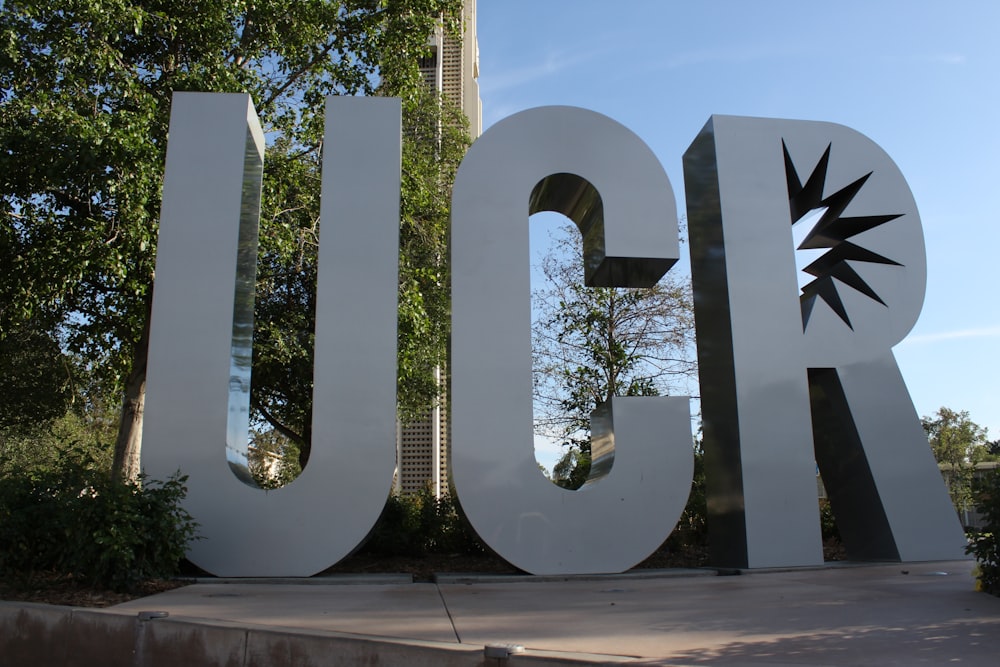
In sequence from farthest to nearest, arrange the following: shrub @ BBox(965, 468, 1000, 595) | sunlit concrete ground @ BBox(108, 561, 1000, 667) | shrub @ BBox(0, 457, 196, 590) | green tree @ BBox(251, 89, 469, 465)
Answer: green tree @ BBox(251, 89, 469, 465) < shrub @ BBox(0, 457, 196, 590) < shrub @ BBox(965, 468, 1000, 595) < sunlit concrete ground @ BBox(108, 561, 1000, 667)

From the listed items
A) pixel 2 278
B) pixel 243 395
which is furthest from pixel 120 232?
pixel 243 395

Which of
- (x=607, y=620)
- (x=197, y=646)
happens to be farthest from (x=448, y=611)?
→ (x=197, y=646)

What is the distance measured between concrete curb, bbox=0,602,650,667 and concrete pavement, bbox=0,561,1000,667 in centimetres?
1

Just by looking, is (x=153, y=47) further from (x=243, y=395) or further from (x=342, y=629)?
(x=342, y=629)

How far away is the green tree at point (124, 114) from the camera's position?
11.1 metres

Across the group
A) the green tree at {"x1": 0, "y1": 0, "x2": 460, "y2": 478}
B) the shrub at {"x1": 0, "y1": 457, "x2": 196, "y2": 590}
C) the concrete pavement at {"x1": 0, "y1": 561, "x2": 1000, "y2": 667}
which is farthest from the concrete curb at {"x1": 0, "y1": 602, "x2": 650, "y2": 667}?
the green tree at {"x1": 0, "y1": 0, "x2": 460, "y2": 478}

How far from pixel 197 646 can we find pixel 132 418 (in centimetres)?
918

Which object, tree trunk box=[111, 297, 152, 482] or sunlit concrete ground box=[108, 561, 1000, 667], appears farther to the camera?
tree trunk box=[111, 297, 152, 482]

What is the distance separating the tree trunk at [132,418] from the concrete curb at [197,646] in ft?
24.6

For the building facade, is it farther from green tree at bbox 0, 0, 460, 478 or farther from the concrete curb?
the concrete curb

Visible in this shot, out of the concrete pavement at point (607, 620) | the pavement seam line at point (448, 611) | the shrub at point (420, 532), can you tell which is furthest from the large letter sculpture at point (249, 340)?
the shrub at point (420, 532)

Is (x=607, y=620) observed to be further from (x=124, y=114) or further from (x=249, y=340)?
(x=124, y=114)

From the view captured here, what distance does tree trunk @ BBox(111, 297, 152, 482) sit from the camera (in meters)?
12.0

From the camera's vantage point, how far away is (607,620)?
15.4 feet
